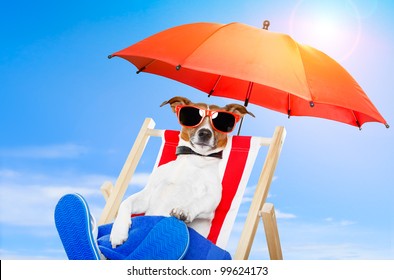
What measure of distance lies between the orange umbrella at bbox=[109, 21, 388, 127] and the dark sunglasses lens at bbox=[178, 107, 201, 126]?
264 mm

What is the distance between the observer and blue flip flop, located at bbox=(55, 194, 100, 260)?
2863mm

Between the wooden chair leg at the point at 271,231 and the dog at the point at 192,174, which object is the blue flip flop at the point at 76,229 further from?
the wooden chair leg at the point at 271,231

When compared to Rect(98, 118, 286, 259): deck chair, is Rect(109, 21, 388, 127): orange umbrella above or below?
above

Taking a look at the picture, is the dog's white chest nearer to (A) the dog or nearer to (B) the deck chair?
(A) the dog

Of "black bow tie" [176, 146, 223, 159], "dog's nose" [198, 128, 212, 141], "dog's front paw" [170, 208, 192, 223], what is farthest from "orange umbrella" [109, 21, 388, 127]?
"dog's front paw" [170, 208, 192, 223]

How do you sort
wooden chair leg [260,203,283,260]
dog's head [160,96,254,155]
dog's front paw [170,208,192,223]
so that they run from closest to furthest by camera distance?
dog's front paw [170,208,192,223], wooden chair leg [260,203,283,260], dog's head [160,96,254,155]

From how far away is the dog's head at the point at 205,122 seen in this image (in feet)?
11.5

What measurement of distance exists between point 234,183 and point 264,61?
2.72ft

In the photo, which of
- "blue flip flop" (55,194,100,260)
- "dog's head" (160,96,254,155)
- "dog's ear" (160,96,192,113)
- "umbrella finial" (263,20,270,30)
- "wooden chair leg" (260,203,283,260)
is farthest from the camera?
"umbrella finial" (263,20,270,30)

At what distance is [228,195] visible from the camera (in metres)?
3.53

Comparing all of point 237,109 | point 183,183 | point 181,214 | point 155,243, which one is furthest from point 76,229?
point 237,109
